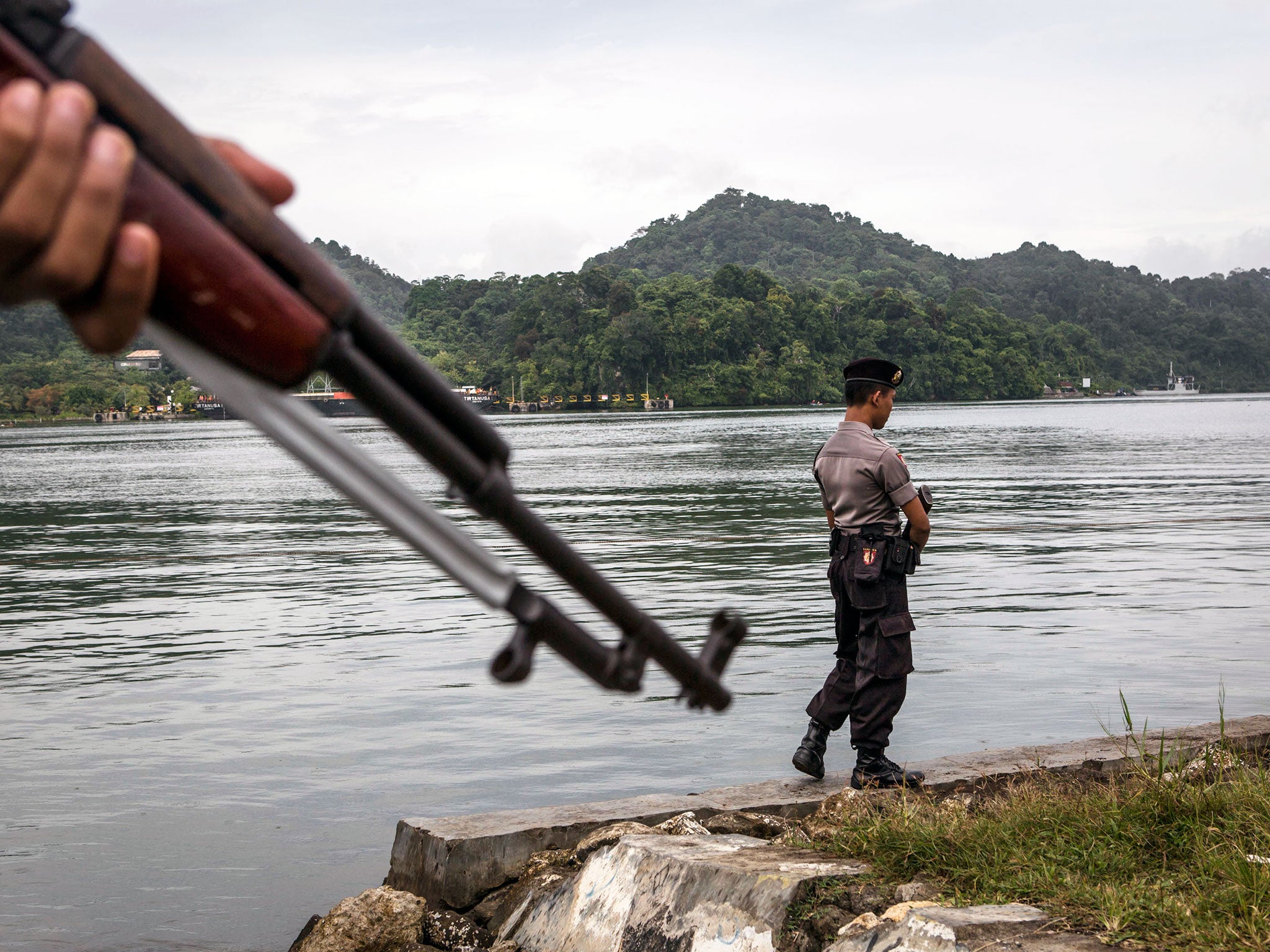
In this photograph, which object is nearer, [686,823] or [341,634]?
[686,823]

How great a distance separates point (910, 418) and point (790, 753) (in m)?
115

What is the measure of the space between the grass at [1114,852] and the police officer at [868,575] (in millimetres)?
918

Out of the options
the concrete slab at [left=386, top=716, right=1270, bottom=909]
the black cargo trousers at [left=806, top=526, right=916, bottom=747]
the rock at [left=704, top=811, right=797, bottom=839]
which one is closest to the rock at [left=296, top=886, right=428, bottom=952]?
the concrete slab at [left=386, top=716, right=1270, bottom=909]

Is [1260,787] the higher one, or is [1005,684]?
[1260,787]

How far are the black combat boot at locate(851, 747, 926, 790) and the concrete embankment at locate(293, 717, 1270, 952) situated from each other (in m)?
0.11

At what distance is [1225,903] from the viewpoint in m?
3.86

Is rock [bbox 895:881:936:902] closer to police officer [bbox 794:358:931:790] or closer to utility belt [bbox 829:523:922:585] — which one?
police officer [bbox 794:358:931:790]

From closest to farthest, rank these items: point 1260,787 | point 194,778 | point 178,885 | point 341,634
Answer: point 1260,787
point 178,885
point 194,778
point 341,634

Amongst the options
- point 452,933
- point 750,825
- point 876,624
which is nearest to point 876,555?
point 876,624

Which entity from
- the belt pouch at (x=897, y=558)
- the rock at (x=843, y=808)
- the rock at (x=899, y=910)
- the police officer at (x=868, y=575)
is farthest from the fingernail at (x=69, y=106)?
the belt pouch at (x=897, y=558)

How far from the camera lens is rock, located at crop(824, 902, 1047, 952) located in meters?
3.67

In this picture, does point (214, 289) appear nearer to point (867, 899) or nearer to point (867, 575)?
point (867, 899)

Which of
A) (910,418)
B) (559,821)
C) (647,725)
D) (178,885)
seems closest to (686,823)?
(559,821)

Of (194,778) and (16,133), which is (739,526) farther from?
(16,133)
